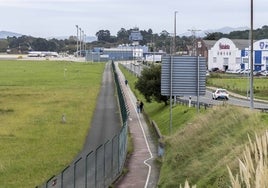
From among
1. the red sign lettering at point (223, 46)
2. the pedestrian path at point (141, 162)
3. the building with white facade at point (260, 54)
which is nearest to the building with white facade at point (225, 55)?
the red sign lettering at point (223, 46)

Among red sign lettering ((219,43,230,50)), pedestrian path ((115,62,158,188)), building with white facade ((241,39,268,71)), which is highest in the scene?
red sign lettering ((219,43,230,50))

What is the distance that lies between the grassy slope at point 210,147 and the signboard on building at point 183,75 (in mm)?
4048

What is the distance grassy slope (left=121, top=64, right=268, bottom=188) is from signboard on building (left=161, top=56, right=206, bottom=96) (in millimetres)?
4048

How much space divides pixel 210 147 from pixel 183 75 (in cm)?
1037

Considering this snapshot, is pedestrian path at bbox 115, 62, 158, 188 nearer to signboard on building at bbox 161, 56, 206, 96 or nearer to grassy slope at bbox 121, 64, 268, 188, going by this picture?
grassy slope at bbox 121, 64, 268, 188

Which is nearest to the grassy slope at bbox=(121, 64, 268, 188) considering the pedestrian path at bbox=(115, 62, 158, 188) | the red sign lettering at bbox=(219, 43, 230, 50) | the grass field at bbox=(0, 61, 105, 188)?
the pedestrian path at bbox=(115, 62, 158, 188)

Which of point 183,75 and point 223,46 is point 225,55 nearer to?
point 223,46

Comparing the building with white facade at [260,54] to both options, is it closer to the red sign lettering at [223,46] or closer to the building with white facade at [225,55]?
the building with white facade at [225,55]

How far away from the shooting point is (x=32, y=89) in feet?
260

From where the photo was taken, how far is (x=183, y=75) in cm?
3088

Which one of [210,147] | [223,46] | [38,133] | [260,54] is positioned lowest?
[38,133]

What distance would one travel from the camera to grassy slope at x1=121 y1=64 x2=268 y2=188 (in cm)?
1606

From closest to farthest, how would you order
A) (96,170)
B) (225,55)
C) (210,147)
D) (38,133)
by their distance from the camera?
(96,170), (210,147), (38,133), (225,55)

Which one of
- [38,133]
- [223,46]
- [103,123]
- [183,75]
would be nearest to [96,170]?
[183,75]
